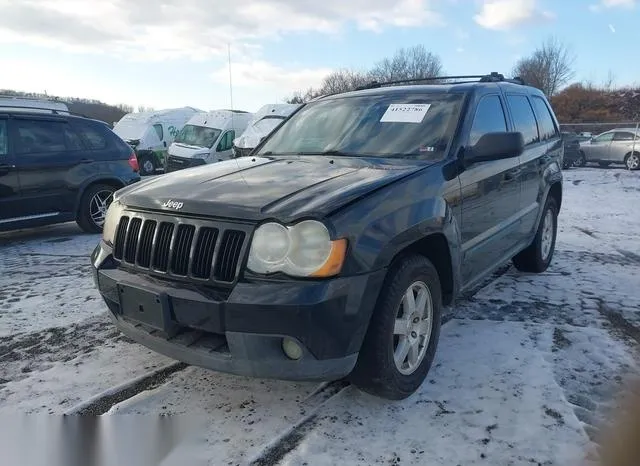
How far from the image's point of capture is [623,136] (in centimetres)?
2089

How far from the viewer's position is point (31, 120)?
23.5 feet

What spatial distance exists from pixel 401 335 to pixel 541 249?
10.4 feet

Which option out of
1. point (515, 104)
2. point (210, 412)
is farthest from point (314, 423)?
point (515, 104)

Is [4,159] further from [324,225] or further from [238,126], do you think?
[238,126]

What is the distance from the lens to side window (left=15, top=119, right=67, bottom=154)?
23.0ft

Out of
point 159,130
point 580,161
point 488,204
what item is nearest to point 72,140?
point 488,204

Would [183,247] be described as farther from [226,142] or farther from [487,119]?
[226,142]

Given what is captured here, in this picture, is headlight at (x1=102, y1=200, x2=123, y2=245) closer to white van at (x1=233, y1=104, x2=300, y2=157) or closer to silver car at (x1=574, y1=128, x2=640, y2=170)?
white van at (x1=233, y1=104, x2=300, y2=157)

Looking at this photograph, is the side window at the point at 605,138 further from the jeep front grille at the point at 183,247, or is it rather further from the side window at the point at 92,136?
the jeep front grille at the point at 183,247

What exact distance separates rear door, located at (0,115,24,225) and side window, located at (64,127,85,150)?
2.53 ft

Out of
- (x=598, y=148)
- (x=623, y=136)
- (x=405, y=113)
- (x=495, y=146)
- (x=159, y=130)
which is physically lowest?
(x=598, y=148)

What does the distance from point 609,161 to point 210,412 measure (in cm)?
2249

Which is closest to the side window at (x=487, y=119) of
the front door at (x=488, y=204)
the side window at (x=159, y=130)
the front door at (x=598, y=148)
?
the front door at (x=488, y=204)

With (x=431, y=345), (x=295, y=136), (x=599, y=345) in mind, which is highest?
(x=295, y=136)
